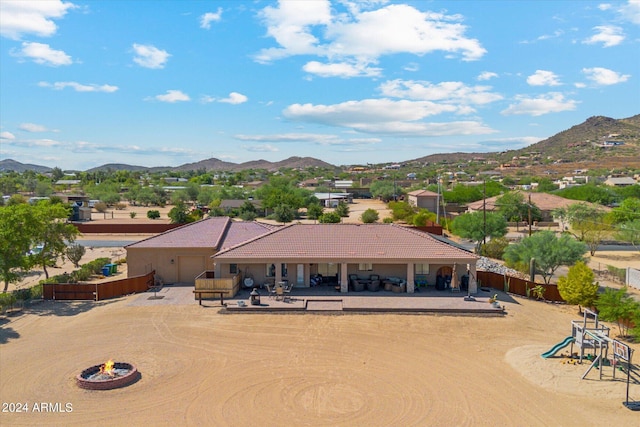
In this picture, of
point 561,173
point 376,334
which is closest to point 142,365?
point 376,334

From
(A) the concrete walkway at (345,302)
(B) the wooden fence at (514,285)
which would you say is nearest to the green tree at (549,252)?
(B) the wooden fence at (514,285)

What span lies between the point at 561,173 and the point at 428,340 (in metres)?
162

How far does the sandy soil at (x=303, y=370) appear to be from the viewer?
46.6ft

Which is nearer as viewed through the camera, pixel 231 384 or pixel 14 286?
pixel 231 384

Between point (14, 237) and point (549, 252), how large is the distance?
30.4 m

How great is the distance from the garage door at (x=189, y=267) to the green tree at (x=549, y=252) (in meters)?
20.4

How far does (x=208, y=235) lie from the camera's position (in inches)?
1272

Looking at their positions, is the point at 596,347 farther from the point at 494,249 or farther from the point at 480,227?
the point at 480,227

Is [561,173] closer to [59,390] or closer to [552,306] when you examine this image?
[552,306]

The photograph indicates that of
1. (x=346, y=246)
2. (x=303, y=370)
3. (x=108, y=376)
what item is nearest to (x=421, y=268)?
(x=346, y=246)

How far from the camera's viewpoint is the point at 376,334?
68.9 ft

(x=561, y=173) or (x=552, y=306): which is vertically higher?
(x=561, y=173)

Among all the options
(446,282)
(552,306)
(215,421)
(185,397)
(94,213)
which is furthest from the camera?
(94,213)

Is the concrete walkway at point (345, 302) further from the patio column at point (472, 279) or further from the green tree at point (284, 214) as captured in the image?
the green tree at point (284, 214)
